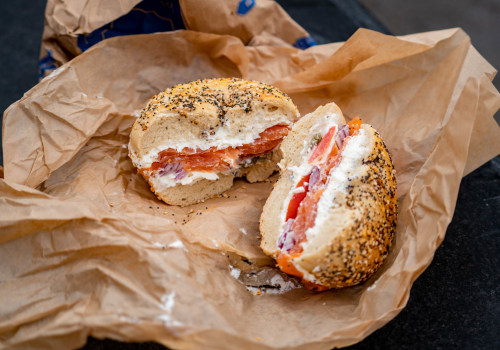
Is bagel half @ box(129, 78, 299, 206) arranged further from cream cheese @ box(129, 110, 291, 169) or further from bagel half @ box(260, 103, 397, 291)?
bagel half @ box(260, 103, 397, 291)

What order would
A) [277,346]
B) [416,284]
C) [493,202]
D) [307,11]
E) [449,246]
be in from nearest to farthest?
[277,346], [416,284], [449,246], [493,202], [307,11]

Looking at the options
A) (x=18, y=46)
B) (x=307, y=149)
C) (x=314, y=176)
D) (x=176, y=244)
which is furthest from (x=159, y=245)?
(x=18, y=46)

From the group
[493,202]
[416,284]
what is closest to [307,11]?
[493,202]

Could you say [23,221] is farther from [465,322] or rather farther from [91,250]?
[465,322]

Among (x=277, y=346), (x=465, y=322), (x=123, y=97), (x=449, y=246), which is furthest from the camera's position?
(x=123, y=97)

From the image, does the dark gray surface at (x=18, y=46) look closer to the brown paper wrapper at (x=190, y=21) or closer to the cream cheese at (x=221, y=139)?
the brown paper wrapper at (x=190, y=21)

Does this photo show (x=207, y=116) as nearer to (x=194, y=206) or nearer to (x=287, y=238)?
(x=194, y=206)
